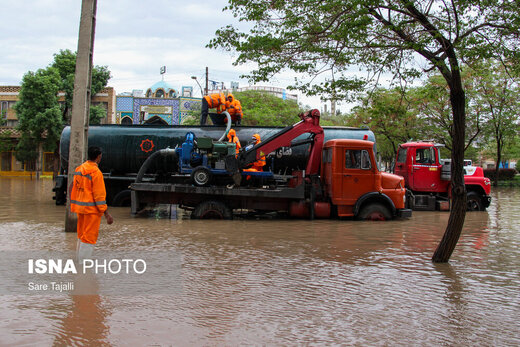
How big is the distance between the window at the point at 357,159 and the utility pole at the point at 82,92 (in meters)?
6.98

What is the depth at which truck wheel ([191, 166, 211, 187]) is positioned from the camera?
13.0m

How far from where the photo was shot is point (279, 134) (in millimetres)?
13492

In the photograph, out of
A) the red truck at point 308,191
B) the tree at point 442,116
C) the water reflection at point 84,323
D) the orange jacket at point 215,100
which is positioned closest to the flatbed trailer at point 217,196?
the red truck at point 308,191

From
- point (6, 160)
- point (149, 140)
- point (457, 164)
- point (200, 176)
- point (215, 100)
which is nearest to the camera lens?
point (457, 164)

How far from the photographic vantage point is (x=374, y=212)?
44.0 feet

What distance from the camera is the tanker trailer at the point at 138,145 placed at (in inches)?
635

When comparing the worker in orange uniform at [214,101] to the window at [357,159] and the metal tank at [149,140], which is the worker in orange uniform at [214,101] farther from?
the window at [357,159]

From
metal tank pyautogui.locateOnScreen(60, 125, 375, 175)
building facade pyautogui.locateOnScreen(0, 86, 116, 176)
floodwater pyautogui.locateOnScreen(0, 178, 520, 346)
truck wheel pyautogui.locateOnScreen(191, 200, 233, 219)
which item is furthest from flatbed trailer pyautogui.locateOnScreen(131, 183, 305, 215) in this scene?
building facade pyautogui.locateOnScreen(0, 86, 116, 176)

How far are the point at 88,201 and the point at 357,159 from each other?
8.53 metres

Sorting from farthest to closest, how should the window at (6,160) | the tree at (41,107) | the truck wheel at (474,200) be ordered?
the window at (6,160) → the tree at (41,107) → the truck wheel at (474,200)

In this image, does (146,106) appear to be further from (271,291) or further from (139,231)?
(271,291)

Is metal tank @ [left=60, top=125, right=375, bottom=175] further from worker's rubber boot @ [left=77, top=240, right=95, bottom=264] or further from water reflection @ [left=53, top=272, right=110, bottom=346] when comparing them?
water reflection @ [left=53, top=272, right=110, bottom=346]

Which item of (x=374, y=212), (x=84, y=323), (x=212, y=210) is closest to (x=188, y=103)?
(x=212, y=210)

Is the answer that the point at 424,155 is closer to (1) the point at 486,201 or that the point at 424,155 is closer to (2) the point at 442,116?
(1) the point at 486,201
